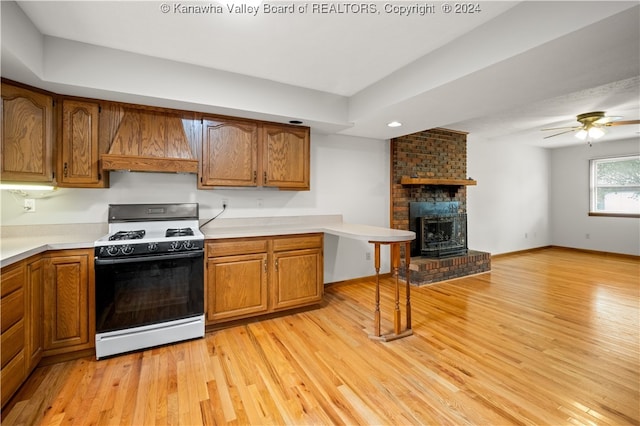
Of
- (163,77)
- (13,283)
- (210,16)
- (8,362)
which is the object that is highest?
(210,16)

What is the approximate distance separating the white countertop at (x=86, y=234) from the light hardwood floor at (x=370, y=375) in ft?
3.01

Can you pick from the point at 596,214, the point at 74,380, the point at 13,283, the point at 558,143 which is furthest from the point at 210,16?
the point at 596,214

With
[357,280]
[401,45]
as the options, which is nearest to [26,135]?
[401,45]

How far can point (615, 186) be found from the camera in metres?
6.16

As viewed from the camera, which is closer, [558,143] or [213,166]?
[213,166]

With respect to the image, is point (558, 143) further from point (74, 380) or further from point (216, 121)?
point (74, 380)

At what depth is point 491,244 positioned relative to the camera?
6.00 m

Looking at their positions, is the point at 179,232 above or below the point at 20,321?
above

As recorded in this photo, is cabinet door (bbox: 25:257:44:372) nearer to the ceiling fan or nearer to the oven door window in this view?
the oven door window

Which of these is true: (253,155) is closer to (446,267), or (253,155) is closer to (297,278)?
(297,278)

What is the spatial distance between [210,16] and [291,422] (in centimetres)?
264

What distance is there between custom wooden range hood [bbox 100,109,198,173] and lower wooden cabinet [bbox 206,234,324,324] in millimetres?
822

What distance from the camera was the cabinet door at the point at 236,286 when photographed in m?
2.74

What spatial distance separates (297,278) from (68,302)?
192cm
